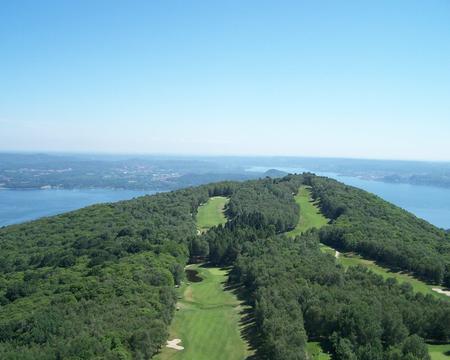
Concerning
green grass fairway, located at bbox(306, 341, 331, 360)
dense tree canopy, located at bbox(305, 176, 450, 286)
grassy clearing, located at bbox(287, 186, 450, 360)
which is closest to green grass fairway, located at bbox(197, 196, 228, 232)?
grassy clearing, located at bbox(287, 186, 450, 360)

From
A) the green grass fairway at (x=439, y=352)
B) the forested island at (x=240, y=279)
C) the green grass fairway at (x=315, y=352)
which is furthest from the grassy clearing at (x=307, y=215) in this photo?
the green grass fairway at (x=315, y=352)

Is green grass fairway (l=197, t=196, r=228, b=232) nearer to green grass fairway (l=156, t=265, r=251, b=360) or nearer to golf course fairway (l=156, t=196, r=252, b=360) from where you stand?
golf course fairway (l=156, t=196, r=252, b=360)

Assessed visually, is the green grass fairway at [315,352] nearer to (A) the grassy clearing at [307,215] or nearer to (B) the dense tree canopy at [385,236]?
(B) the dense tree canopy at [385,236]

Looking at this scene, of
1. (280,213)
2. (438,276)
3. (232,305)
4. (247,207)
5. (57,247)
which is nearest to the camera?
(232,305)

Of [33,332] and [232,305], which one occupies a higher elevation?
[33,332]

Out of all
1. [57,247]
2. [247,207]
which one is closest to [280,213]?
[247,207]

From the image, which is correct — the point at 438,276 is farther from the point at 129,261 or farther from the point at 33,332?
the point at 33,332
